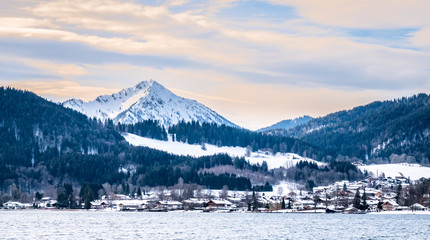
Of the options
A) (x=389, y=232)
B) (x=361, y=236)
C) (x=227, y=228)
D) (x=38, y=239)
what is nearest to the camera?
(x=38, y=239)

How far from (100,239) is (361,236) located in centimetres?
4047

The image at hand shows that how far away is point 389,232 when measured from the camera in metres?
127

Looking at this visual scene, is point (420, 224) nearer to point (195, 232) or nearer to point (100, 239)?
point (195, 232)

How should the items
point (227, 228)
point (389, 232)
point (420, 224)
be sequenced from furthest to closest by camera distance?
point (420, 224)
point (227, 228)
point (389, 232)

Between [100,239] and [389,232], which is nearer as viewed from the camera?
[100,239]

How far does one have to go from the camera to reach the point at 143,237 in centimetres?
11400

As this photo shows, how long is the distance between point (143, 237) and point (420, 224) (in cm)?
6135

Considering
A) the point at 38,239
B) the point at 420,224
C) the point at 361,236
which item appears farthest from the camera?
the point at 420,224

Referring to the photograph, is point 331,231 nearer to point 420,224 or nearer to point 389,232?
point 389,232

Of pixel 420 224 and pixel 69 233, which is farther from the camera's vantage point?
pixel 420 224

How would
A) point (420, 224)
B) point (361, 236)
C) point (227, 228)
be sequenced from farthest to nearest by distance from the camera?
1. point (420, 224)
2. point (227, 228)
3. point (361, 236)

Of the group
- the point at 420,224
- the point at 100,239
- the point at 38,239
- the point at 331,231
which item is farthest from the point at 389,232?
the point at 38,239

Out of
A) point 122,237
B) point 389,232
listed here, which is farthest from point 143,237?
point 389,232

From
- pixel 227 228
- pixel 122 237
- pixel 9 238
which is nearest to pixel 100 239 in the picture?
pixel 122 237
